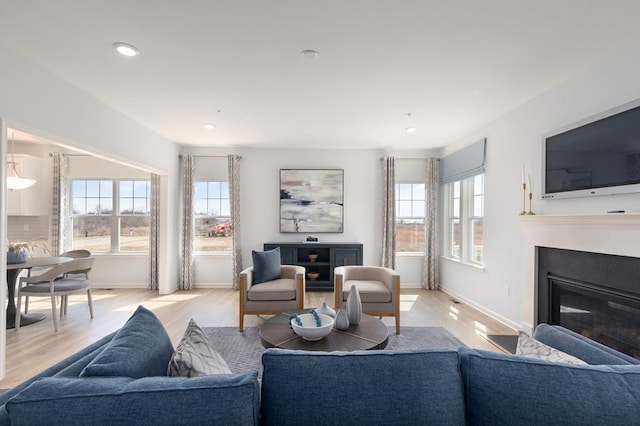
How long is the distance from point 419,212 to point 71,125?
17.6ft

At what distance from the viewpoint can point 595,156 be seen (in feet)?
8.50

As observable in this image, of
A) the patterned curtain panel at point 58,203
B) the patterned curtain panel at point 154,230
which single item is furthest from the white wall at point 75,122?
the patterned curtain panel at point 58,203

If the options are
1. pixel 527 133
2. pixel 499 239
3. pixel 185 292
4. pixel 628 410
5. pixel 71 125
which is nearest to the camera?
pixel 628 410

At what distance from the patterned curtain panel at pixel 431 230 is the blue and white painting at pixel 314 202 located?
160cm

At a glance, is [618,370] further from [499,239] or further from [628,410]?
[499,239]

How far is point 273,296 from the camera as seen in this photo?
3631 millimetres

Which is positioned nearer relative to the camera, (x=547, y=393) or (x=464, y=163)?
(x=547, y=393)

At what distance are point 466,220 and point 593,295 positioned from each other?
2488 millimetres

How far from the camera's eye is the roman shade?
4.43 metres

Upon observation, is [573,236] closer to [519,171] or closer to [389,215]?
[519,171]

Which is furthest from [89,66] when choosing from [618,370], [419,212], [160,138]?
[419,212]

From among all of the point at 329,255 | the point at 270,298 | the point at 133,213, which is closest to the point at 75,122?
the point at 270,298

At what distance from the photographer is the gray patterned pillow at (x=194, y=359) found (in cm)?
109

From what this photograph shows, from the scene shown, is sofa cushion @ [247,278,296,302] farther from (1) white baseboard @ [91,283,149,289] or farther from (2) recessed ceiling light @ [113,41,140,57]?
(1) white baseboard @ [91,283,149,289]
